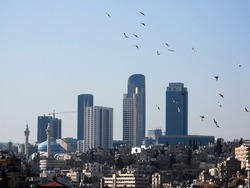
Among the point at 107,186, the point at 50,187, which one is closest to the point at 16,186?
the point at 50,187

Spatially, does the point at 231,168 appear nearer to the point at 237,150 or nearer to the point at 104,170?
the point at 237,150

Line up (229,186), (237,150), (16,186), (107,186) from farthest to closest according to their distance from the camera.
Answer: (237,150), (107,186), (229,186), (16,186)

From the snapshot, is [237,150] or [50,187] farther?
[237,150]

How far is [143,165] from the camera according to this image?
19325 centimetres

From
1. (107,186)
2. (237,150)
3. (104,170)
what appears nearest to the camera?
(107,186)

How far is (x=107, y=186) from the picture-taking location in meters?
157

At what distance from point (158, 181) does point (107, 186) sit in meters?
7.66

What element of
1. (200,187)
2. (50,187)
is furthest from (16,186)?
(200,187)

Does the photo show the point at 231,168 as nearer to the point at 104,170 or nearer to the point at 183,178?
the point at 183,178

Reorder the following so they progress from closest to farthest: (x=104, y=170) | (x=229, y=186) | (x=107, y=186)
Answer: (x=229, y=186), (x=107, y=186), (x=104, y=170)

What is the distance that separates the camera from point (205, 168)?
183 metres

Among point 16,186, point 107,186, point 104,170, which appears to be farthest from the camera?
point 104,170

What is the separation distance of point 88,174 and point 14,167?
315 ft

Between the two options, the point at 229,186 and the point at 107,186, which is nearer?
the point at 229,186
